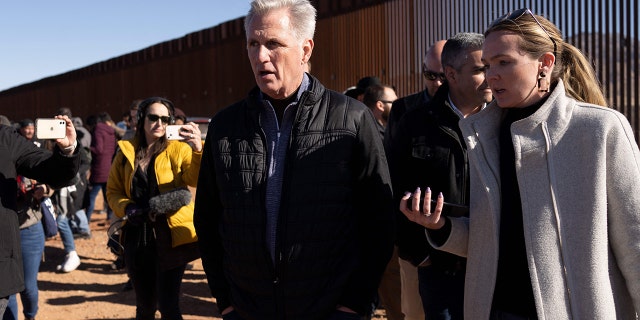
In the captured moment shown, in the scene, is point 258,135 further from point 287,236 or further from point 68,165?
point 68,165

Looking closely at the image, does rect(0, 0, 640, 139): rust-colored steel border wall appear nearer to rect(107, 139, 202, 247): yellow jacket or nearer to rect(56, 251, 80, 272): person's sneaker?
rect(107, 139, 202, 247): yellow jacket

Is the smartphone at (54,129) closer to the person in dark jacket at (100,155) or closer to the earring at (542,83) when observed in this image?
the earring at (542,83)

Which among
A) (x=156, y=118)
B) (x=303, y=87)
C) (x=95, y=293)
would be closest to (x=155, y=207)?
(x=156, y=118)

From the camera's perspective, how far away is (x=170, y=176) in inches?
206

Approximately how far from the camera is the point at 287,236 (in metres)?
2.85

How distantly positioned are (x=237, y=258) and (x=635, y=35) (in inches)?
240

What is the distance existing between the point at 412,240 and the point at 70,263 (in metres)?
7.89

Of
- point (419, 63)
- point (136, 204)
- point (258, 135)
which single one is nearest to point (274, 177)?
point (258, 135)

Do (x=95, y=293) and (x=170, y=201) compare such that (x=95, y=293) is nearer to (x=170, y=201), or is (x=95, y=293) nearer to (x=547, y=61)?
(x=170, y=201)

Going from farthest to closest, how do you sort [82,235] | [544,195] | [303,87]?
[82,235] → [303,87] → [544,195]

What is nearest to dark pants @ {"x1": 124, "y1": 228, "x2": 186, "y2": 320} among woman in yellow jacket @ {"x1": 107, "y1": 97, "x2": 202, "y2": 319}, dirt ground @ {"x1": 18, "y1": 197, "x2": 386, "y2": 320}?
woman in yellow jacket @ {"x1": 107, "y1": 97, "x2": 202, "y2": 319}

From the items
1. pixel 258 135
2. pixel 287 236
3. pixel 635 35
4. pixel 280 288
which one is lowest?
pixel 280 288

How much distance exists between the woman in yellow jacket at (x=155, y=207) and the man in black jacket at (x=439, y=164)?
1633 millimetres

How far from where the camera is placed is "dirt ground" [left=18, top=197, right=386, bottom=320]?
25.8ft
